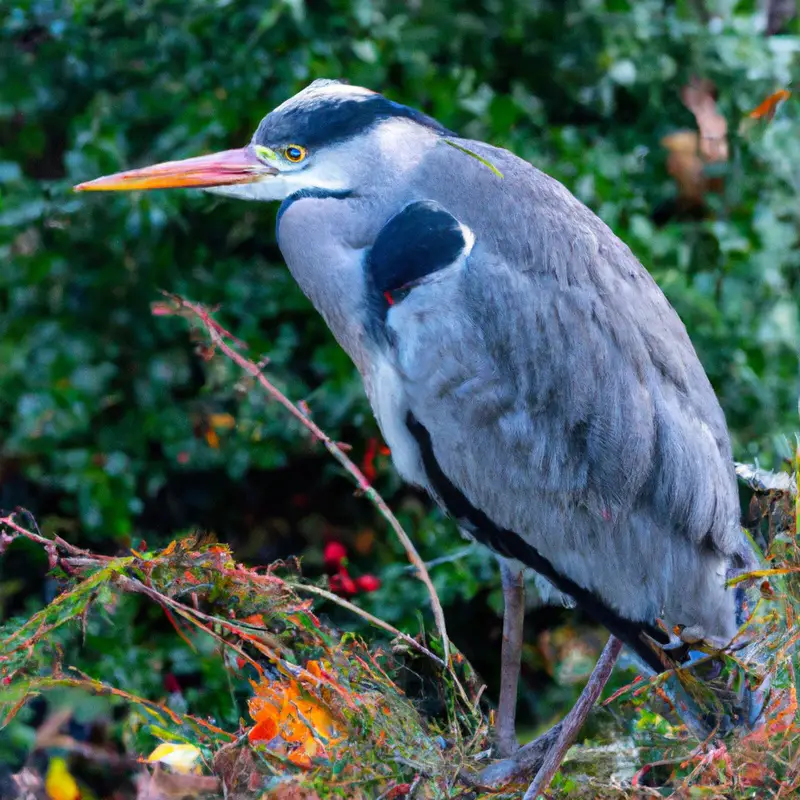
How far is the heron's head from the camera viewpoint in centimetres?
174

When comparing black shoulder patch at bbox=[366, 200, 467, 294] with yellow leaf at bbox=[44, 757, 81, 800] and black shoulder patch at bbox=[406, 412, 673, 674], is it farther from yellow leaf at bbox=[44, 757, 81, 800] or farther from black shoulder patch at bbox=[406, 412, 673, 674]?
yellow leaf at bbox=[44, 757, 81, 800]

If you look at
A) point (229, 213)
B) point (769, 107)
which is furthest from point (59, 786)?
point (769, 107)

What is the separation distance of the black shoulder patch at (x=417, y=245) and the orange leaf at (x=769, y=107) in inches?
49.6

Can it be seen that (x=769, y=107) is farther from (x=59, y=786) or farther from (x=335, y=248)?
(x=59, y=786)

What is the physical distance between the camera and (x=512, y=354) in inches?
64.3

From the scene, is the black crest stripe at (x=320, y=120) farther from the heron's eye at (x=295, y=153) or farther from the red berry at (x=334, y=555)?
the red berry at (x=334, y=555)

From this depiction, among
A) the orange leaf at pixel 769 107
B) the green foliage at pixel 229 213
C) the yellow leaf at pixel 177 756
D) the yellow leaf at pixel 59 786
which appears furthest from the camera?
the orange leaf at pixel 769 107

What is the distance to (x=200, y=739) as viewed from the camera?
151 centimetres

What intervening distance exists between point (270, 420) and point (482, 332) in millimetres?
781

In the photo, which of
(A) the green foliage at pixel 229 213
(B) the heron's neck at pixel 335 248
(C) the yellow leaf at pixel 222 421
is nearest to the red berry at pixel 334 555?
(A) the green foliage at pixel 229 213

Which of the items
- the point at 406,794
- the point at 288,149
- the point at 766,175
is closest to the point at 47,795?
the point at 406,794

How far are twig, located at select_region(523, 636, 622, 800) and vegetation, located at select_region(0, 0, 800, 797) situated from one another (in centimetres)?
57

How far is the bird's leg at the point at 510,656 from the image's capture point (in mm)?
1857

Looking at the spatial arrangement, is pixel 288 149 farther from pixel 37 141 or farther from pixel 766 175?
pixel 766 175
